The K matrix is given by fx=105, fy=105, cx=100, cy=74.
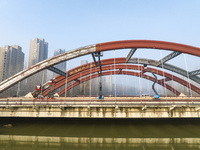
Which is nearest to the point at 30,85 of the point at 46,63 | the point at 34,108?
the point at 46,63

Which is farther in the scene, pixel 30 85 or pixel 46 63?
pixel 30 85

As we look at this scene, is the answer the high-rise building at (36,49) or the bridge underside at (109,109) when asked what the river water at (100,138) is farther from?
the high-rise building at (36,49)

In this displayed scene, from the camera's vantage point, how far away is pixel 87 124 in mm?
16984

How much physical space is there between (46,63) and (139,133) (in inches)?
827

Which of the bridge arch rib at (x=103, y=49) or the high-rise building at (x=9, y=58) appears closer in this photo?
the bridge arch rib at (x=103, y=49)

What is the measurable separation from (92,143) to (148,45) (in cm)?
2081

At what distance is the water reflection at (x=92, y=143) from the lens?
1058 centimetres

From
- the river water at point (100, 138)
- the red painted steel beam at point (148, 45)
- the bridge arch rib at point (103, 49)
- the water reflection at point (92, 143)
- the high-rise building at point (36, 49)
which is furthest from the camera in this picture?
the high-rise building at point (36, 49)

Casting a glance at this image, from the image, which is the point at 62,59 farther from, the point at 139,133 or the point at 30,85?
the point at 30,85

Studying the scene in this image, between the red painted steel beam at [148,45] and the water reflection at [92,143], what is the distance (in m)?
16.4

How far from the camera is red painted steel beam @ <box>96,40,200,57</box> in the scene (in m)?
22.1

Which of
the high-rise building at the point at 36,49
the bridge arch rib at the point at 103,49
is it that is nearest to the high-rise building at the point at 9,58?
the high-rise building at the point at 36,49

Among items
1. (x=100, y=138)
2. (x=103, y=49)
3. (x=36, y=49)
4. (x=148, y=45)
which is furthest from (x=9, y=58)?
(x=100, y=138)

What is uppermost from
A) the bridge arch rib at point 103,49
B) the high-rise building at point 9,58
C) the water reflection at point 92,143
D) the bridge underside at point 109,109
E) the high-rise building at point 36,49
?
the high-rise building at point 36,49
